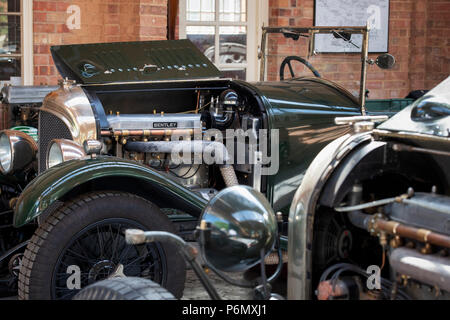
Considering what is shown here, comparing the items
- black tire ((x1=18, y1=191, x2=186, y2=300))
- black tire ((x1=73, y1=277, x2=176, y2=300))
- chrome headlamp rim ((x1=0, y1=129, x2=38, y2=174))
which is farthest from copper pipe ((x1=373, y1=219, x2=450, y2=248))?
chrome headlamp rim ((x1=0, y1=129, x2=38, y2=174))

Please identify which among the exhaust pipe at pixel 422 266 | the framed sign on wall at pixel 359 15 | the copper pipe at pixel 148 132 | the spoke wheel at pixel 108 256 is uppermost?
the framed sign on wall at pixel 359 15

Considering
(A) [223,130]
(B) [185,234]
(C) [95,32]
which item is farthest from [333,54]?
(C) [95,32]

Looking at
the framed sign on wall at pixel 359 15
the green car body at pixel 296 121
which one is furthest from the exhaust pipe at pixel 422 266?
the framed sign on wall at pixel 359 15

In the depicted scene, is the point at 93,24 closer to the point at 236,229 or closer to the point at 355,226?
the point at 355,226

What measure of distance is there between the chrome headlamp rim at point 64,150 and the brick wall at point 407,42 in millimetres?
3773

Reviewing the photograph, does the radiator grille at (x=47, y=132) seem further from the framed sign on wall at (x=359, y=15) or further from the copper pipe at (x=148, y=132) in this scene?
the framed sign on wall at (x=359, y=15)

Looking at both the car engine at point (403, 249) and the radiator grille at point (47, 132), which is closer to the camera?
the car engine at point (403, 249)

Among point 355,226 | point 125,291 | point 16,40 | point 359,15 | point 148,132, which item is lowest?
point 125,291

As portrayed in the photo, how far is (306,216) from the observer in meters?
2.16

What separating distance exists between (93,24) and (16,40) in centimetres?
69

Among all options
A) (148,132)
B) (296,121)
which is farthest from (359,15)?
(148,132)

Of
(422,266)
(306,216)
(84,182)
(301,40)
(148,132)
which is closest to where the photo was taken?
(422,266)

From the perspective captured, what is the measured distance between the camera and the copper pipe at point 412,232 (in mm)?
1845
